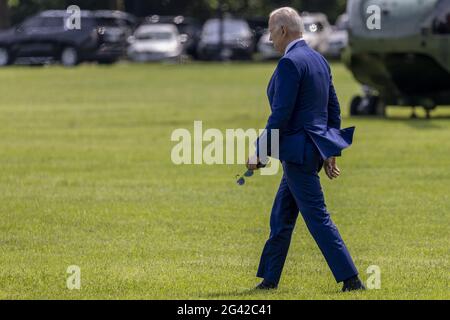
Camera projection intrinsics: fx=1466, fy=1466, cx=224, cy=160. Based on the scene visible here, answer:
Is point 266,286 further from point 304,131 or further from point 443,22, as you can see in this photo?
point 443,22

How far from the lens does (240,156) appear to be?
797 inches

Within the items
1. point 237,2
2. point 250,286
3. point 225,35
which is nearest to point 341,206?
point 250,286

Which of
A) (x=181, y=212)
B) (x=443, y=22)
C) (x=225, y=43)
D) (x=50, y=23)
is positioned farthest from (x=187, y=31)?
(x=181, y=212)

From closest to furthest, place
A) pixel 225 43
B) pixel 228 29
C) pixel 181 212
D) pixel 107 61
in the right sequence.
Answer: pixel 181 212, pixel 107 61, pixel 225 43, pixel 228 29

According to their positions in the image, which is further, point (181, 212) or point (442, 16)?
point (442, 16)

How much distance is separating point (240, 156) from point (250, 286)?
10.2 metres

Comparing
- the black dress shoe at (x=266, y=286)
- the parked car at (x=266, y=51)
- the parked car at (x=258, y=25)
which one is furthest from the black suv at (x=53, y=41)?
the black dress shoe at (x=266, y=286)

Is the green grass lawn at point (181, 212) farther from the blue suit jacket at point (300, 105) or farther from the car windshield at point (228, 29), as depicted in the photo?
the car windshield at point (228, 29)

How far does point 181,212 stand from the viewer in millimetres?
14297

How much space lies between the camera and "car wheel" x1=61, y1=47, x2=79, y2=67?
173 feet

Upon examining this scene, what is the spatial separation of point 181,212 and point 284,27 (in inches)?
200

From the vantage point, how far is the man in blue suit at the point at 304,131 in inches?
370

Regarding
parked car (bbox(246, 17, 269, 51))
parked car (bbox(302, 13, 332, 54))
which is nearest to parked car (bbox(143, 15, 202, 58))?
parked car (bbox(246, 17, 269, 51))
